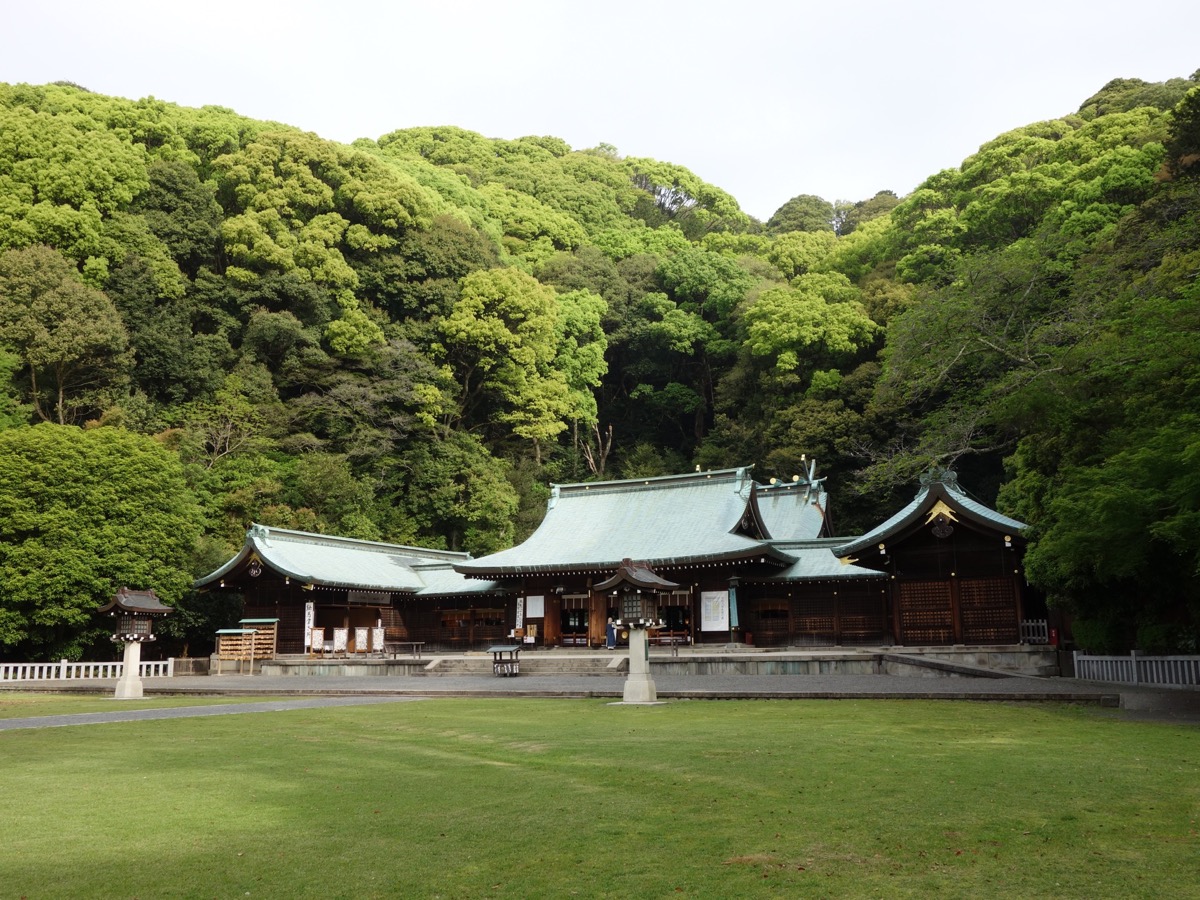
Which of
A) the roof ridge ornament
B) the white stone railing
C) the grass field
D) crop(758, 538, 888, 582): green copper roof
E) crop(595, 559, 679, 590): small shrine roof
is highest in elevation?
the roof ridge ornament

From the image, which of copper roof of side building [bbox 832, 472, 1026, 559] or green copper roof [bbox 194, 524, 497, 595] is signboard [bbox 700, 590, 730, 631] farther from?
green copper roof [bbox 194, 524, 497, 595]

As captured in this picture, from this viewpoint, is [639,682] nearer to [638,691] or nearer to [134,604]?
[638,691]

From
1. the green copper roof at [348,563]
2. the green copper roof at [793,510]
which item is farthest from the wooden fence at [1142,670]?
the green copper roof at [348,563]

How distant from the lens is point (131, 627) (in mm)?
22500

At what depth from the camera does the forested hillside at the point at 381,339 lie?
32156 mm

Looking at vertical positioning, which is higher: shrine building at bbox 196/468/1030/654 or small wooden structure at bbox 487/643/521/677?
shrine building at bbox 196/468/1030/654

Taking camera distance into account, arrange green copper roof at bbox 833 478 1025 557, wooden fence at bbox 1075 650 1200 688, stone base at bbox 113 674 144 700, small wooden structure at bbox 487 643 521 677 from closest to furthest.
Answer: wooden fence at bbox 1075 650 1200 688
stone base at bbox 113 674 144 700
green copper roof at bbox 833 478 1025 557
small wooden structure at bbox 487 643 521 677

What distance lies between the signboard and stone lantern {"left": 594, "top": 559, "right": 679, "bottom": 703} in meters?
13.5

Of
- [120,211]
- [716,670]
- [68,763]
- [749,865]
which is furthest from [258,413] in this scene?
[749,865]

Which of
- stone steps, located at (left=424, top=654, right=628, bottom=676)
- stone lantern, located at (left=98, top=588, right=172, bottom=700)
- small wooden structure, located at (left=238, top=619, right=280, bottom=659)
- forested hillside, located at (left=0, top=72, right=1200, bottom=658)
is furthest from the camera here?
small wooden structure, located at (left=238, top=619, right=280, bottom=659)

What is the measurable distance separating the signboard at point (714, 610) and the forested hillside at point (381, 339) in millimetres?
9915

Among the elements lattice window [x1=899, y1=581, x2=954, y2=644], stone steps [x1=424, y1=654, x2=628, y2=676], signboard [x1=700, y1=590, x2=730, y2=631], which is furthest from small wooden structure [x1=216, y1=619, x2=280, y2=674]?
lattice window [x1=899, y1=581, x2=954, y2=644]

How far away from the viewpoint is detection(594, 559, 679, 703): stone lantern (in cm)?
1744

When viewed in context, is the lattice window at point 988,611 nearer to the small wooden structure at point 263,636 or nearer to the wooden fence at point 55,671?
the small wooden structure at point 263,636
